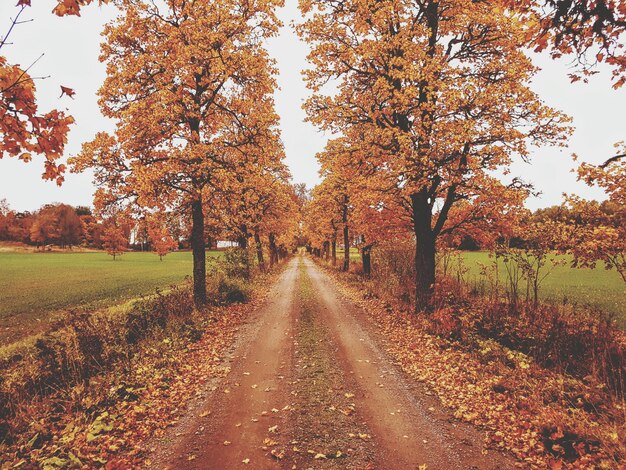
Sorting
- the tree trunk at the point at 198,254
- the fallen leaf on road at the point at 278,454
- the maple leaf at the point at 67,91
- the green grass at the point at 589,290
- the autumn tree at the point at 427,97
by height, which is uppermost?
the autumn tree at the point at 427,97

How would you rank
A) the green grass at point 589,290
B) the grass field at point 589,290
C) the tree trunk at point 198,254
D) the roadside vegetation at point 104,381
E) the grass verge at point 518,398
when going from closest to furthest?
1. the grass verge at point 518,398
2. the roadside vegetation at point 104,381
3. the tree trunk at point 198,254
4. the grass field at point 589,290
5. the green grass at point 589,290

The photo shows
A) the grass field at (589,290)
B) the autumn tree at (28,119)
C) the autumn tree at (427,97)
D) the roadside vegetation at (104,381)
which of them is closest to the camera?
the autumn tree at (28,119)

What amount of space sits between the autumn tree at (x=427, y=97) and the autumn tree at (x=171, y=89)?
2947mm

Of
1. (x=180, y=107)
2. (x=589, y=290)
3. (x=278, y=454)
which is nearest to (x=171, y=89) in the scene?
(x=180, y=107)

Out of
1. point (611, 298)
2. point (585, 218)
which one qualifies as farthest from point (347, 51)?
point (611, 298)

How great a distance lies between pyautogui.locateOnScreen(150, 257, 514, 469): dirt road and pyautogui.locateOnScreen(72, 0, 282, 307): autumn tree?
6889 mm

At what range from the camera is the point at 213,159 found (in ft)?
43.7

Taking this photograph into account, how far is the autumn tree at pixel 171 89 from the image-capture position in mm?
12234

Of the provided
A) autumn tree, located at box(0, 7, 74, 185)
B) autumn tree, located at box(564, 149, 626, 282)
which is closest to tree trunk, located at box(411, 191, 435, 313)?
autumn tree, located at box(564, 149, 626, 282)

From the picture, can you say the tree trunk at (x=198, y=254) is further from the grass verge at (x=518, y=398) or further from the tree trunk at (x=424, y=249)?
the tree trunk at (x=424, y=249)

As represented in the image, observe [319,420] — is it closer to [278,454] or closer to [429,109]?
[278,454]

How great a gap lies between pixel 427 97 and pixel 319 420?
923 cm

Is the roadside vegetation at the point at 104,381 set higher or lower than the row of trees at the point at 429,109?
lower

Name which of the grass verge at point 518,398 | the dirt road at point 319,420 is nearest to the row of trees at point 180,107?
the dirt road at point 319,420
